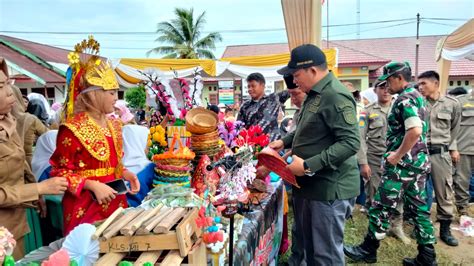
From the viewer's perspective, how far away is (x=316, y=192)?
2.05 m

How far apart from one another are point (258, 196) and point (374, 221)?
1413 millimetres

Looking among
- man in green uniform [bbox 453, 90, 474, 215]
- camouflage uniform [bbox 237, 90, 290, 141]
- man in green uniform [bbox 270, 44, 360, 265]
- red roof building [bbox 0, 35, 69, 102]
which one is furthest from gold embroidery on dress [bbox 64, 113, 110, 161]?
man in green uniform [bbox 453, 90, 474, 215]

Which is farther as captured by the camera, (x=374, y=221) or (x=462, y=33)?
(x=462, y=33)

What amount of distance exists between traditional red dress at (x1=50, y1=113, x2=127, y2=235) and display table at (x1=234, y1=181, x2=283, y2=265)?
77 cm

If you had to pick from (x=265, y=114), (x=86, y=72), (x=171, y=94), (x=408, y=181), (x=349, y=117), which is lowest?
(x=408, y=181)

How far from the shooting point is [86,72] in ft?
5.90

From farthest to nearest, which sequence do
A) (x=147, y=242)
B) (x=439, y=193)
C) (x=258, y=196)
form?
(x=439, y=193) < (x=258, y=196) < (x=147, y=242)

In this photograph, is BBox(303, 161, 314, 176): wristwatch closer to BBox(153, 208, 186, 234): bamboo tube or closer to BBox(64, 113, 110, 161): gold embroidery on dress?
BBox(153, 208, 186, 234): bamboo tube

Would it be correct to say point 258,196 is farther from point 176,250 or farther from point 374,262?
point 374,262

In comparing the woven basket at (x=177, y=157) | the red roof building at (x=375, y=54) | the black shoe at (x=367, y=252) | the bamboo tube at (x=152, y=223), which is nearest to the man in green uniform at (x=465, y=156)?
the black shoe at (x=367, y=252)

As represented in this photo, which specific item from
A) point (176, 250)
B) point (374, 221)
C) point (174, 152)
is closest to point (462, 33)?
point (374, 221)

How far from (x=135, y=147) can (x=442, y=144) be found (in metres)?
3.52

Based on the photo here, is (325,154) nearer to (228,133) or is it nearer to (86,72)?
(228,133)

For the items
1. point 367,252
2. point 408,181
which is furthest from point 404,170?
point 367,252
